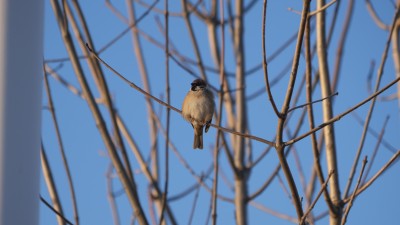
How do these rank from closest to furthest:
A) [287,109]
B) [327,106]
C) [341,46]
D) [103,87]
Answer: [287,109]
[327,106]
[103,87]
[341,46]

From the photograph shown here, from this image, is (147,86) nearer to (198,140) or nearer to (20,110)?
(198,140)

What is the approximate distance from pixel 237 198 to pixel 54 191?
1.49m

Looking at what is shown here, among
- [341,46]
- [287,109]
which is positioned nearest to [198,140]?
[341,46]

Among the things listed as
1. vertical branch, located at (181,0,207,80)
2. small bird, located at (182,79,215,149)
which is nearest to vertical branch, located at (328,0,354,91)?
vertical branch, located at (181,0,207,80)

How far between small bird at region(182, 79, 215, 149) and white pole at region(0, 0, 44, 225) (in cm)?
313

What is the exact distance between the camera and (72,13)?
3656 mm

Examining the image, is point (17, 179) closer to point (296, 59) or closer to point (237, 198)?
point (296, 59)

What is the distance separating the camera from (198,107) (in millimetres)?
4770

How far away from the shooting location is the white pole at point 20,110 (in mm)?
1489

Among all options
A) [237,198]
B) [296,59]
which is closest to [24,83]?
[296,59]

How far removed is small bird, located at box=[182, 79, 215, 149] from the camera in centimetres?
478

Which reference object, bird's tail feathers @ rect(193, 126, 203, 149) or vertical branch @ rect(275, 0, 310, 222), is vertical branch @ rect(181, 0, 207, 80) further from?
vertical branch @ rect(275, 0, 310, 222)

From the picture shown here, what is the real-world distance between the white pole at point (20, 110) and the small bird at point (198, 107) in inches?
123

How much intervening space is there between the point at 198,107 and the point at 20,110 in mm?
3254
